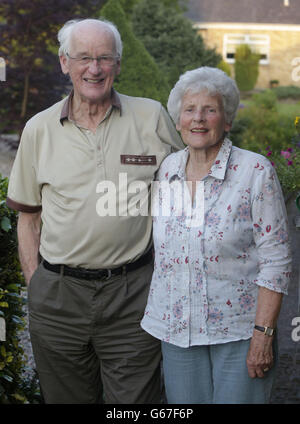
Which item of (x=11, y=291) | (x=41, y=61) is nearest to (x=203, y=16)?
(x=41, y=61)

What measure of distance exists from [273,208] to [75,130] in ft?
3.29

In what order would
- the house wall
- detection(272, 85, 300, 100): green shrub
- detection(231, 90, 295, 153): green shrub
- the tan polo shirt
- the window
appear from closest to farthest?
1. the tan polo shirt
2. detection(231, 90, 295, 153): green shrub
3. detection(272, 85, 300, 100): green shrub
4. the house wall
5. the window

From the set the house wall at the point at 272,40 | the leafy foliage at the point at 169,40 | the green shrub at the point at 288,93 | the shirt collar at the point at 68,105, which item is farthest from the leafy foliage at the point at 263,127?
the house wall at the point at 272,40

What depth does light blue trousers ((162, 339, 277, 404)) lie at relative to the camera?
2.40m

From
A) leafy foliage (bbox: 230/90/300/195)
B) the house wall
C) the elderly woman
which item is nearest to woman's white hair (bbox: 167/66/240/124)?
the elderly woman

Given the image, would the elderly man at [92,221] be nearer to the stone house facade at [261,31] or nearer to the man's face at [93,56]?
the man's face at [93,56]

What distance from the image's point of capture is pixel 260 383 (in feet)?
7.98

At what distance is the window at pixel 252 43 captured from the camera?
2847 cm

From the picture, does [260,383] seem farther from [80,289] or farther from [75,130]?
[75,130]

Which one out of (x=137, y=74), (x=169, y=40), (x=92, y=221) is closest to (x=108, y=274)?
(x=92, y=221)

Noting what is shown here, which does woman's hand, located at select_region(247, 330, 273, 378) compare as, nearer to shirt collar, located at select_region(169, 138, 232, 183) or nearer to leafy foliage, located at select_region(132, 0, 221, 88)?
shirt collar, located at select_region(169, 138, 232, 183)

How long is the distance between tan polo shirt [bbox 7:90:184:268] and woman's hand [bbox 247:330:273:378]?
0.68 meters

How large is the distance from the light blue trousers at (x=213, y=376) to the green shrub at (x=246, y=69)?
2408 cm
